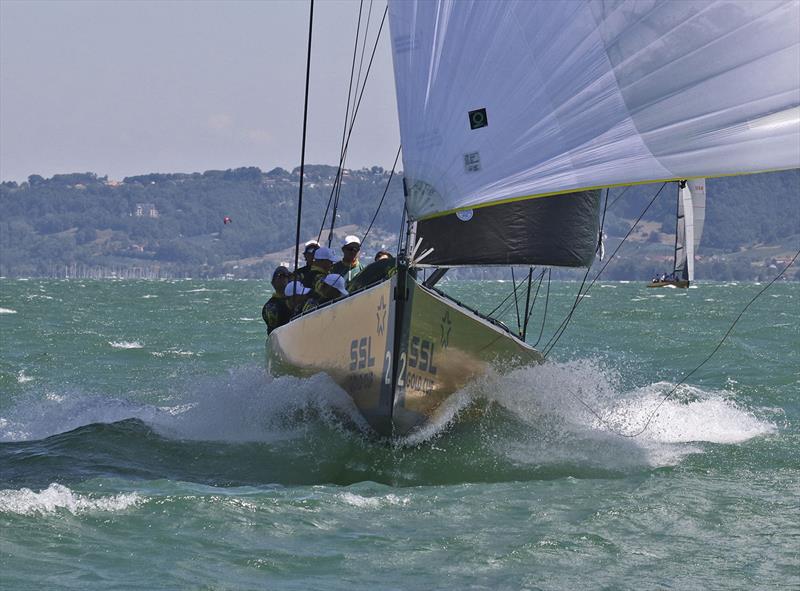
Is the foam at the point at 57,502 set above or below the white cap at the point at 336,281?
below

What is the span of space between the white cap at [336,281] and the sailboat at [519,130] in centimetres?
64

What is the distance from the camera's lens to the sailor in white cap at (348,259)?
10414 mm

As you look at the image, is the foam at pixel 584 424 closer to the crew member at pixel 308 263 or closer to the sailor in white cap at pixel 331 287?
the sailor in white cap at pixel 331 287

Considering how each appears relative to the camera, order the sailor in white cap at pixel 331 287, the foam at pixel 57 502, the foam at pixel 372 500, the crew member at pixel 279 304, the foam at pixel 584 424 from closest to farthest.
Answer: the foam at pixel 57 502, the foam at pixel 372 500, the foam at pixel 584 424, the sailor in white cap at pixel 331 287, the crew member at pixel 279 304

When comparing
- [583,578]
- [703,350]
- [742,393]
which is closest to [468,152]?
[583,578]

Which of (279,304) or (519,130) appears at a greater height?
(519,130)

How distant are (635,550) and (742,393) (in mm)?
7708

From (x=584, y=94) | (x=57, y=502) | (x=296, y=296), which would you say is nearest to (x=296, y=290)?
(x=296, y=296)

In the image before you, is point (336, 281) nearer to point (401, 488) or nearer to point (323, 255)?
point (323, 255)

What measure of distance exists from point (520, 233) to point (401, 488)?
205cm

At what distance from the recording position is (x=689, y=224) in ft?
146

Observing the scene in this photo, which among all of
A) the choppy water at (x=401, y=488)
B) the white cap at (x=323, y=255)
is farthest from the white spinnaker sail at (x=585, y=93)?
the white cap at (x=323, y=255)

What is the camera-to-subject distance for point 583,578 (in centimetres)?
572

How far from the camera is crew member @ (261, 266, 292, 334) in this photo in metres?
10.8
